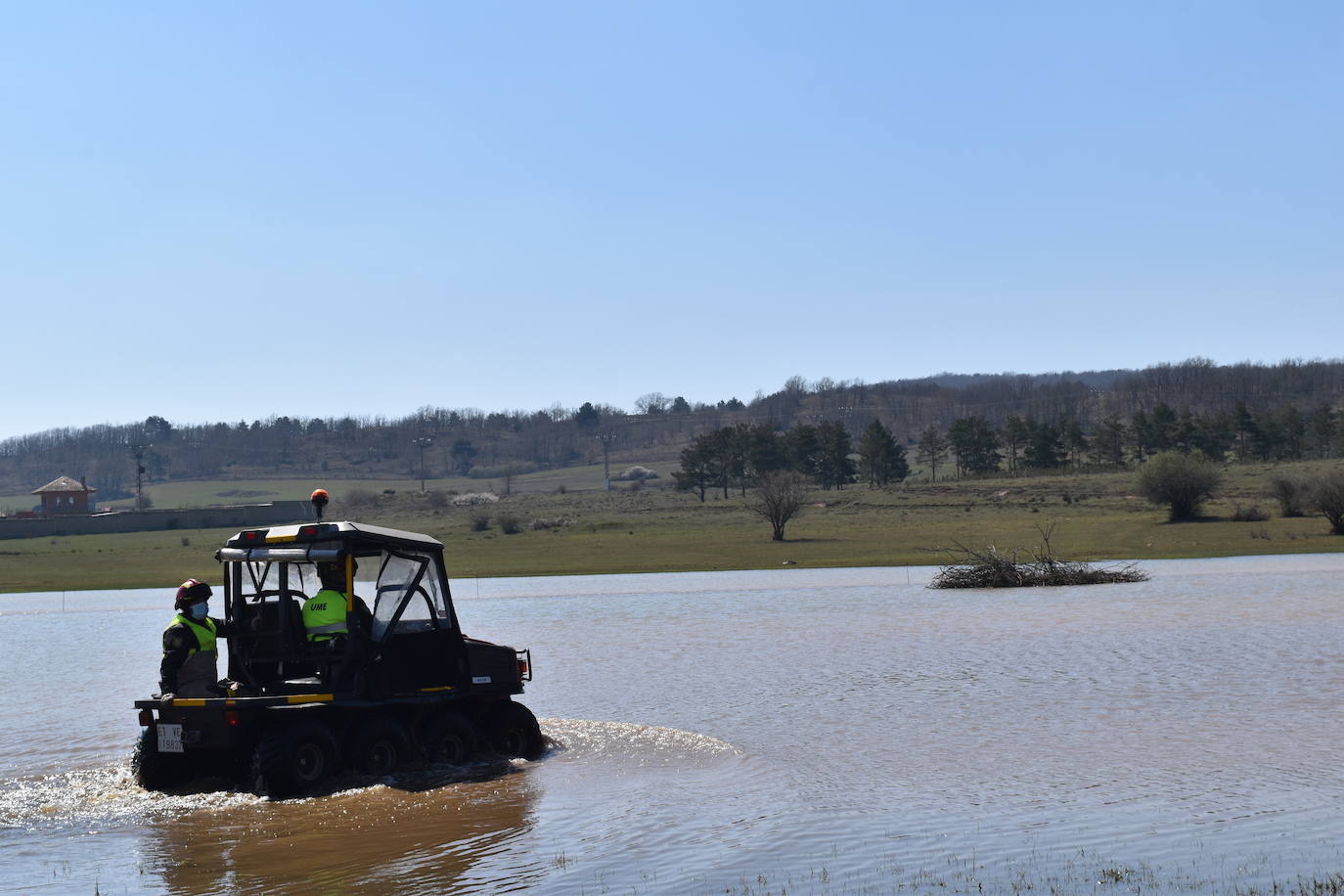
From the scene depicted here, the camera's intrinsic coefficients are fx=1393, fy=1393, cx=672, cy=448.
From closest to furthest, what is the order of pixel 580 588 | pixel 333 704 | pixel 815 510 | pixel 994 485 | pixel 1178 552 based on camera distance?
pixel 333 704 < pixel 580 588 < pixel 1178 552 < pixel 815 510 < pixel 994 485

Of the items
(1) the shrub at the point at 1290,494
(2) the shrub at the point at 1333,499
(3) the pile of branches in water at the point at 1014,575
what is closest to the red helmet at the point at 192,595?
(3) the pile of branches in water at the point at 1014,575

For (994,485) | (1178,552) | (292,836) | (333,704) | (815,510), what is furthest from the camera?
(994,485)

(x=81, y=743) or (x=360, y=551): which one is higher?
(x=360, y=551)

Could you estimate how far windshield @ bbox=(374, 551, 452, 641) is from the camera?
1449 centimetres

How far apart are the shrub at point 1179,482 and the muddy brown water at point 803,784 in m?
43.2

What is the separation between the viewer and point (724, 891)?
9664 mm

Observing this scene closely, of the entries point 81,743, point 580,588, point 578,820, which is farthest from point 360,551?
point 580,588

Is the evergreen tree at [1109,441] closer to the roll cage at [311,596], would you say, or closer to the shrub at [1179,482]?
the shrub at [1179,482]

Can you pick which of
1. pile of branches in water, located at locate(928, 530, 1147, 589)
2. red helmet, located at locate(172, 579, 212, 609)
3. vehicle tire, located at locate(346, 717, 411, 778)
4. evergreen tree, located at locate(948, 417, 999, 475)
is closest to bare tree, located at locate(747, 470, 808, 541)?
pile of branches in water, located at locate(928, 530, 1147, 589)

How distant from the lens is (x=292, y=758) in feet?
43.2

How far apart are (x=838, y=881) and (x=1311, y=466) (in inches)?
3652

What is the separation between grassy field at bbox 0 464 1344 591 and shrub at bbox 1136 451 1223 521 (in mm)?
1365

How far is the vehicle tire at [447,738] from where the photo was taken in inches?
580

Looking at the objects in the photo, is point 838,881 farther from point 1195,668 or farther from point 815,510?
point 815,510
